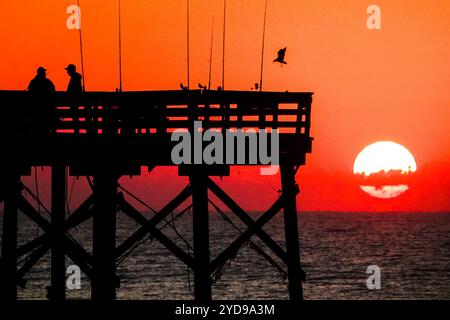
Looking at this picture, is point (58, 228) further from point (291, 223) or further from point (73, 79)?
point (291, 223)

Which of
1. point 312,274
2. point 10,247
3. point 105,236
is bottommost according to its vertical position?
point 312,274

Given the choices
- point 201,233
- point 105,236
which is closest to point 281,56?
point 201,233

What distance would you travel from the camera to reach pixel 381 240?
13300 centimetres

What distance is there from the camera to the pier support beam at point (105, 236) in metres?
22.0

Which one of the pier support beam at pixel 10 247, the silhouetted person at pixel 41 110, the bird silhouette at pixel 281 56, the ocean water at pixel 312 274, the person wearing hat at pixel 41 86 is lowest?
the ocean water at pixel 312 274

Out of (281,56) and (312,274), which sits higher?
(281,56)

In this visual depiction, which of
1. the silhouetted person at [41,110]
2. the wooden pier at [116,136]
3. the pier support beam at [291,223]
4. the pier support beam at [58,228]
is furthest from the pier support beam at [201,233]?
the silhouetted person at [41,110]

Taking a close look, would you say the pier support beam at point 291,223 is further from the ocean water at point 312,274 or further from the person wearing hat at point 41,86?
the ocean water at point 312,274

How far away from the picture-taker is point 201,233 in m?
22.0

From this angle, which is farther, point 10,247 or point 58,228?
point 58,228

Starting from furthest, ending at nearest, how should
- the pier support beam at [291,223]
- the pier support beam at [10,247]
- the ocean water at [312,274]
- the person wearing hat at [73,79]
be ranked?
the ocean water at [312,274] → the person wearing hat at [73,79] → the pier support beam at [291,223] → the pier support beam at [10,247]

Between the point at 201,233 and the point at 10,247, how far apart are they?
449 centimetres

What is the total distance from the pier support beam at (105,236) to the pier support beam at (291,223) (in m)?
4.02

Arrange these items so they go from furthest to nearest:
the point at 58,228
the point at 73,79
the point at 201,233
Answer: the point at 73,79 < the point at 58,228 < the point at 201,233
